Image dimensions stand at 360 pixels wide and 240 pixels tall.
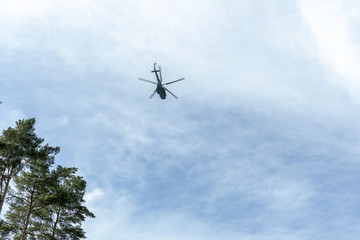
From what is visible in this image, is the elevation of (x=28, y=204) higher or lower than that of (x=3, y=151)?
lower

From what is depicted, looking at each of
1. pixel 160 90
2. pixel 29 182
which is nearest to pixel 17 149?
pixel 29 182

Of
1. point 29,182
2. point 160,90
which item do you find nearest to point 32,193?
point 29,182

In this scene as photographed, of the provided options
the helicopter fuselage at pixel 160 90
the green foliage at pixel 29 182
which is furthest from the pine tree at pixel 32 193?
the helicopter fuselage at pixel 160 90

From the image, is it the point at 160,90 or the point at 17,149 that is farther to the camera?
the point at 160,90

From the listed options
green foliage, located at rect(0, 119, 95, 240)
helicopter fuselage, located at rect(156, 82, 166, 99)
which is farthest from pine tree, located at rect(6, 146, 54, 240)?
helicopter fuselage, located at rect(156, 82, 166, 99)

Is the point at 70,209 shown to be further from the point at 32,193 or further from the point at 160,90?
the point at 160,90

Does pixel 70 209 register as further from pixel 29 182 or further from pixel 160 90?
pixel 160 90

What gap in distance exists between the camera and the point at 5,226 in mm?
20500

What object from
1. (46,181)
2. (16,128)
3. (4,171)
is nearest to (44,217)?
(46,181)

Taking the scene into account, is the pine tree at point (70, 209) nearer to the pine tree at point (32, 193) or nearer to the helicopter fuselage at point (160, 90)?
the pine tree at point (32, 193)

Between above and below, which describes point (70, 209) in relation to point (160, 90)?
below

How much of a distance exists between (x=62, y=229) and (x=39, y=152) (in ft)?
23.8

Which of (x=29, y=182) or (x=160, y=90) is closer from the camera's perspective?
(x=29, y=182)

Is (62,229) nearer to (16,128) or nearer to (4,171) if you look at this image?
(4,171)
